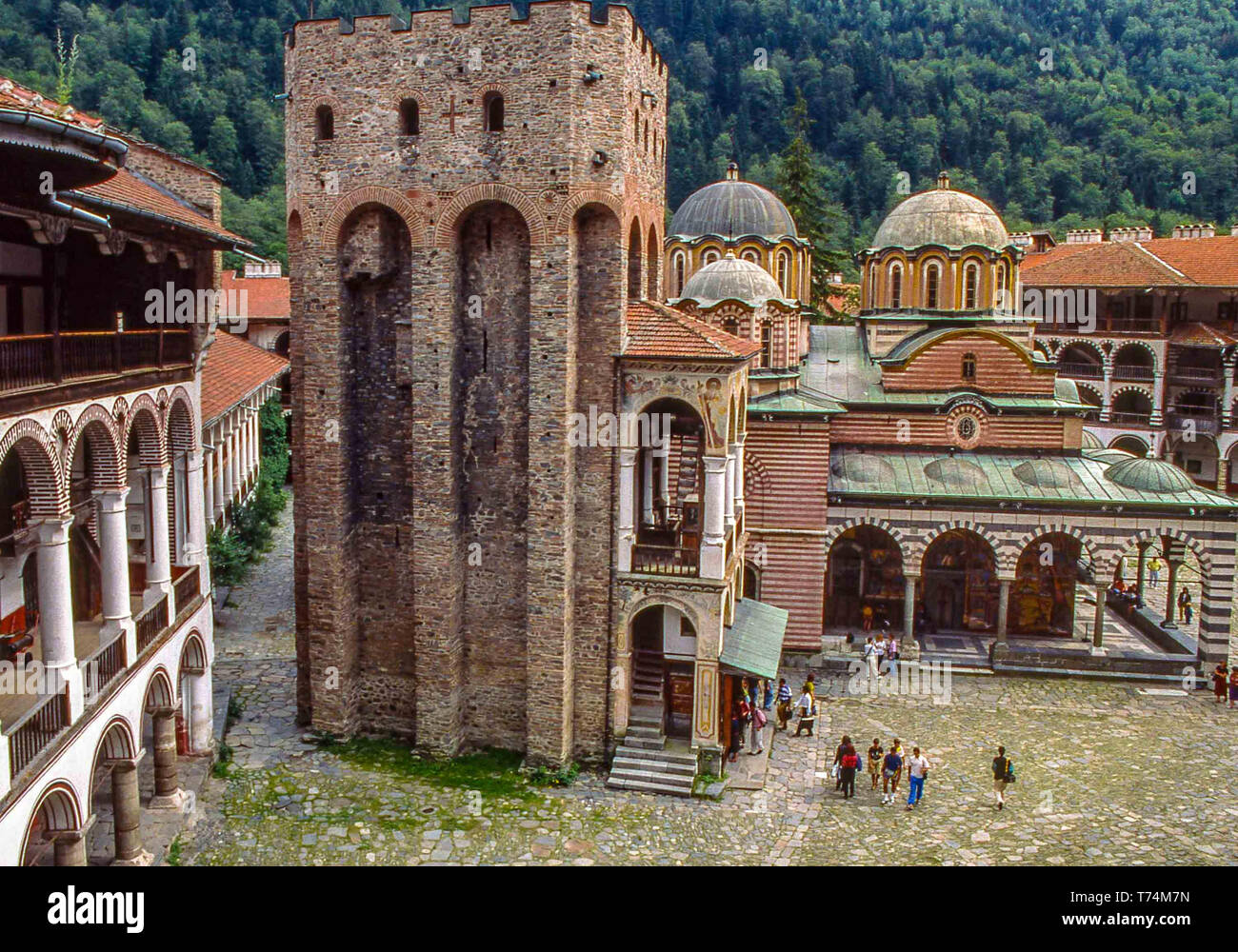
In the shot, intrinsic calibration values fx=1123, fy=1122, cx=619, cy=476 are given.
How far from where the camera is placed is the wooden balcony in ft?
45.1

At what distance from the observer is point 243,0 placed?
353 ft

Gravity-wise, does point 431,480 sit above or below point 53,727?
above

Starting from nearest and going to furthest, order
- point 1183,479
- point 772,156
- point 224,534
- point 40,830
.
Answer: point 40,830, point 1183,479, point 224,534, point 772,156

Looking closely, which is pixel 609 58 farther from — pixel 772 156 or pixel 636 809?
pixel 772 156

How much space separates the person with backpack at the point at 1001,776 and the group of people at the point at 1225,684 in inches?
400

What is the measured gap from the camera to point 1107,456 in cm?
3594

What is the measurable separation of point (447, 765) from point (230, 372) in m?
16.5

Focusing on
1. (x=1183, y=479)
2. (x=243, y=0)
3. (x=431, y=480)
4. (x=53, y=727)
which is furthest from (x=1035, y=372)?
(x=243, y=0)

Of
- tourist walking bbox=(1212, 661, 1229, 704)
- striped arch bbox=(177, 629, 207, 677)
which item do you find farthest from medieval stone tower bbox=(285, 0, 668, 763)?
tourist walking bbox=(1212, 661, 1229, 704)

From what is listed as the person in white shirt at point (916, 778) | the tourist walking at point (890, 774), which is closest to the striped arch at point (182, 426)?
the tourist walking at point (890, 774)

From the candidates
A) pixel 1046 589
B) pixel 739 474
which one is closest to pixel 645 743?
pixel 739 474

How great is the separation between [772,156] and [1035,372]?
75.5 metres

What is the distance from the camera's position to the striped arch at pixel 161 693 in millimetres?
19594

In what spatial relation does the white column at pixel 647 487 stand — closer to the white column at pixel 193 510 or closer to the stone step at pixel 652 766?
the stone step at pixel 652 766
